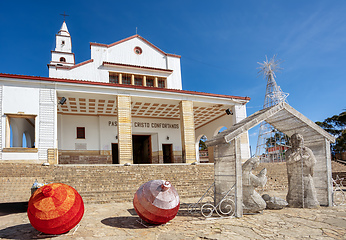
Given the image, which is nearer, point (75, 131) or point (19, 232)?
point (19, 232)

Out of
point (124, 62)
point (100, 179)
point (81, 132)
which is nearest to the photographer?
point (100, 179)

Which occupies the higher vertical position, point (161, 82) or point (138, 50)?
point (138, 50)

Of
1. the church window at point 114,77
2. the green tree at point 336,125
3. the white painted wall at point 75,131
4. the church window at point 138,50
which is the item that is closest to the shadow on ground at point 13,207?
the white painted wall at point 75,131

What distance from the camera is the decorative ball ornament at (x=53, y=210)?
4.77 meters

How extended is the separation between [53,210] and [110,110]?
53.9 feet

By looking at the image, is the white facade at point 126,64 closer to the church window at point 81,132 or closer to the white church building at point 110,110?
the white church building at point 110,110

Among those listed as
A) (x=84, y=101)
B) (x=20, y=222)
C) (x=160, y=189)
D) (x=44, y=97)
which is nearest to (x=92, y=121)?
(x=84, y=101)

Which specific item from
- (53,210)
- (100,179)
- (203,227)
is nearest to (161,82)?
(100,179)

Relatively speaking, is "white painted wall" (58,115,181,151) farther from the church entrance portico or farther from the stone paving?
the stone paving

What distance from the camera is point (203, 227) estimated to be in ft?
18.6

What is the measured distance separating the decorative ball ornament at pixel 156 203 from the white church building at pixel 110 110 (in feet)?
33.1

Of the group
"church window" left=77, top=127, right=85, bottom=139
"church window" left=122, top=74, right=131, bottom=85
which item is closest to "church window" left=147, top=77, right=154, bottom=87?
"church window" left=122, top=74, right=131, bottom=85

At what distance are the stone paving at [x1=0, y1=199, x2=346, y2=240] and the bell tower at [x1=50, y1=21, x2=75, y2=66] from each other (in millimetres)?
22147

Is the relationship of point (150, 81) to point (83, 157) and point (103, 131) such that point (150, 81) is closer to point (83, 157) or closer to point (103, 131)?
point (103, 131)
